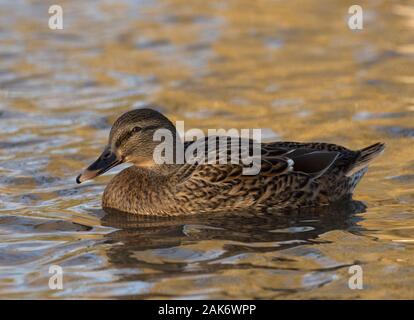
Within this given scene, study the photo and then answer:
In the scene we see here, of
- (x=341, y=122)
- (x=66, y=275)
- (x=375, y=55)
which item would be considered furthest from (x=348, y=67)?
(x=66, y=275)

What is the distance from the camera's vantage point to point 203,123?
506 inches

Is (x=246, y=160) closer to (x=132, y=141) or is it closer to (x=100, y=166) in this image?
(x=132, y=141)

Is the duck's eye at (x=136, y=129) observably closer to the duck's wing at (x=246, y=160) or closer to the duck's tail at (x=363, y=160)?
the duck's wing at (x=246, y=160)

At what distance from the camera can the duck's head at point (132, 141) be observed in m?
9.95

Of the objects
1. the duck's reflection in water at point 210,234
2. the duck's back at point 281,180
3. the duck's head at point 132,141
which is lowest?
the duck's reflection in water at point 210,234

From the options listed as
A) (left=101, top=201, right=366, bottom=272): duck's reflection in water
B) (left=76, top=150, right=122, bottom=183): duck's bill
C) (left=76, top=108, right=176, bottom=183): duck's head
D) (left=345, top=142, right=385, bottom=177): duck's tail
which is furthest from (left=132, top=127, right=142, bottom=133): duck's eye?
(left=345, top=142, right=385, bottom=177): duck's tail

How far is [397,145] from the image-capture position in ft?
38.3

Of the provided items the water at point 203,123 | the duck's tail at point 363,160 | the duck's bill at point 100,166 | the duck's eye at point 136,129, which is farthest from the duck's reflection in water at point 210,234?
the duck's eye at point 136,129

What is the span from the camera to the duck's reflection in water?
878cm

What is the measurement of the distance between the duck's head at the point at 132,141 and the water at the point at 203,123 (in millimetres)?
522

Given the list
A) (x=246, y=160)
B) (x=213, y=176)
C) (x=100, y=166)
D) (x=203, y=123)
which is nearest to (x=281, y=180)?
(x=246, y=160)
